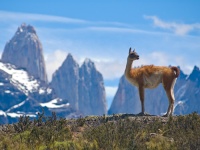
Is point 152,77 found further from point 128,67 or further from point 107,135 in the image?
point 107,135

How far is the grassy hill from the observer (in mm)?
20188

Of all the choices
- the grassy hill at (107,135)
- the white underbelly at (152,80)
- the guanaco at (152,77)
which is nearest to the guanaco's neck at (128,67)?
the guanaco at (152,77)

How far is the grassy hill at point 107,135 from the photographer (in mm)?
20188

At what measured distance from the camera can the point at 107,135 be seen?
2169 centimetres

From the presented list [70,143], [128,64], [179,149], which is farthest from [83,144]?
[128,64]

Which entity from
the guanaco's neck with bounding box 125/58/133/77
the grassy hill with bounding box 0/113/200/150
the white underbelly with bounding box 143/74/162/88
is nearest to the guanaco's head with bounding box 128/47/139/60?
the guanaco's neck with bounding box 125/58/133/77

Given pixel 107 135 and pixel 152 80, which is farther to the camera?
pixel 152 80

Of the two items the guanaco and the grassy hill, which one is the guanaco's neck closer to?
the guanaco

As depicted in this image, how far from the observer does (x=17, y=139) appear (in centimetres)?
2188

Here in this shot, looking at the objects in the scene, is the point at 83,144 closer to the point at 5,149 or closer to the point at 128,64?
the point at 5,149

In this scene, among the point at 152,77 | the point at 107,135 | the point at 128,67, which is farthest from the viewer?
the point at 128,67

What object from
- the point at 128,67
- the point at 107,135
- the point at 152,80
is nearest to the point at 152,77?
the point at 152,80

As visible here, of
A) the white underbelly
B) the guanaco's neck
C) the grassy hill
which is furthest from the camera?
the guanaco's neck

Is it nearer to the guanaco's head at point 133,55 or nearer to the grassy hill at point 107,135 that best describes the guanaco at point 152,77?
the guanaco's head at point 133,55
